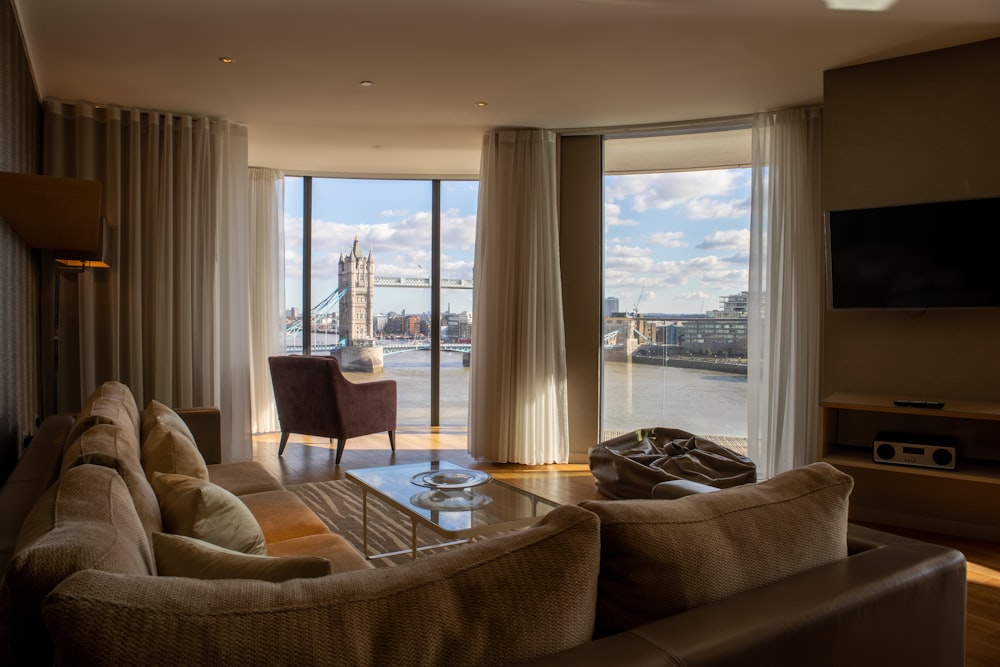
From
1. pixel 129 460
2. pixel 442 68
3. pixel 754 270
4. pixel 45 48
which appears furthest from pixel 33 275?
pixel 754 270

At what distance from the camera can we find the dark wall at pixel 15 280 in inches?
107

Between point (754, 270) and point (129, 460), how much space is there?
13.5 ft

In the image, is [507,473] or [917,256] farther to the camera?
[507,473]

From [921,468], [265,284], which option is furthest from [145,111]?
[921,468]

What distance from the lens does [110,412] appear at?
2.32 m

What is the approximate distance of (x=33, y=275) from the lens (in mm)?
4047

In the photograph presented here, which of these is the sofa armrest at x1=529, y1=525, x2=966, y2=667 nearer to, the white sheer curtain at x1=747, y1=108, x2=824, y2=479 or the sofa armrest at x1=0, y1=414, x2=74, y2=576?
the sofa armrest at x1=0, y1=414, x2=74, y2=576

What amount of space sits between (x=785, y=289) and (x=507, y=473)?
2353 millimetres

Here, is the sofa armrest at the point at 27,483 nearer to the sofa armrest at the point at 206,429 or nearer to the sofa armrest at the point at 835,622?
the sofa armrest at the point at 835,622

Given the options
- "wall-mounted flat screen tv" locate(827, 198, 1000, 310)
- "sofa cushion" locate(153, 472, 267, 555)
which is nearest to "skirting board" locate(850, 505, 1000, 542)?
"wall-mounted flat screen tv" locate(827, 198, 1000, 310)

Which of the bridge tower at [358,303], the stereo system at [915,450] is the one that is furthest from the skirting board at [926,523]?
the bridge tower at [358,303]

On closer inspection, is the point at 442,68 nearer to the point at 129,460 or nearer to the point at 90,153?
the point at 90,153

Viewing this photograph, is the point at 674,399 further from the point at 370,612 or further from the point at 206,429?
the point at 370,612

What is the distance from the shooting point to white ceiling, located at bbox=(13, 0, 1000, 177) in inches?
125
